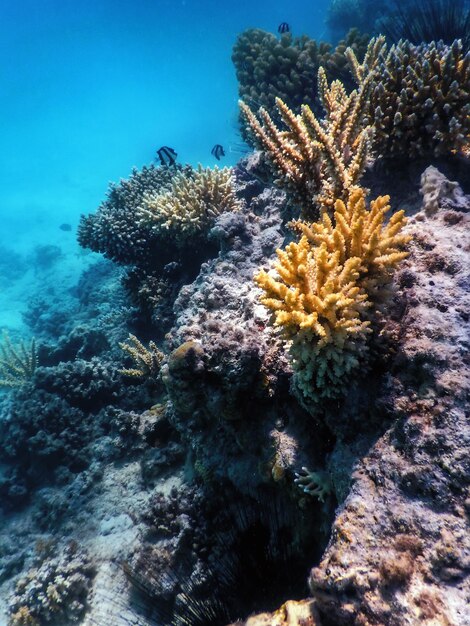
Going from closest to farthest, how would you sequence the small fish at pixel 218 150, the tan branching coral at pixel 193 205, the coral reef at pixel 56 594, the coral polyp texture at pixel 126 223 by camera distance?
the coral reef at pixel 56 594
the tan branching coral at pixel 193 205
the coral polyp texture at pixel 126 223
the small fish at pixel 218 150

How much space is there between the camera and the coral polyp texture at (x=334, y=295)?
2.05m

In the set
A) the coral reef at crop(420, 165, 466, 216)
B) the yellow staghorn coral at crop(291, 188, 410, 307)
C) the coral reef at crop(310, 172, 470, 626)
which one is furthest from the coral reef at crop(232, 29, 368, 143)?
the coral reef at crop(310, 172, 470, 626)

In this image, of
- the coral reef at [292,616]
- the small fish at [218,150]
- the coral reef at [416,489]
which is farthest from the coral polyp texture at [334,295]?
the small fish at [218,150]

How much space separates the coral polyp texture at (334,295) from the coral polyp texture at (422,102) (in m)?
1.45

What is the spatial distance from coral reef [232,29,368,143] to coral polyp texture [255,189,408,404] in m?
6.41

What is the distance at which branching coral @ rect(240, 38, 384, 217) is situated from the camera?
2955mm

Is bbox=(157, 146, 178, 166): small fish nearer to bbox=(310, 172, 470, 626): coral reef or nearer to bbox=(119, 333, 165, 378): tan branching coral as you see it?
bbox=(119, 333, 165, 378): tan branching coral

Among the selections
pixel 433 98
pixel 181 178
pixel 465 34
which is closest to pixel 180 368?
pixel 433 98

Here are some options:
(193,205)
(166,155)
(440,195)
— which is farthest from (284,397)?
(166,155)

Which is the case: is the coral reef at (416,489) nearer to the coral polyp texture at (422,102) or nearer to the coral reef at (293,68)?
the coral polyp texture at (422,102)

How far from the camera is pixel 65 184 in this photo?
5475 cm

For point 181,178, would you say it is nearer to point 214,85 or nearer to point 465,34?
point 465,34

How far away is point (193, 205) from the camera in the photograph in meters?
5.49

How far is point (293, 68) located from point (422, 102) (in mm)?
5876
